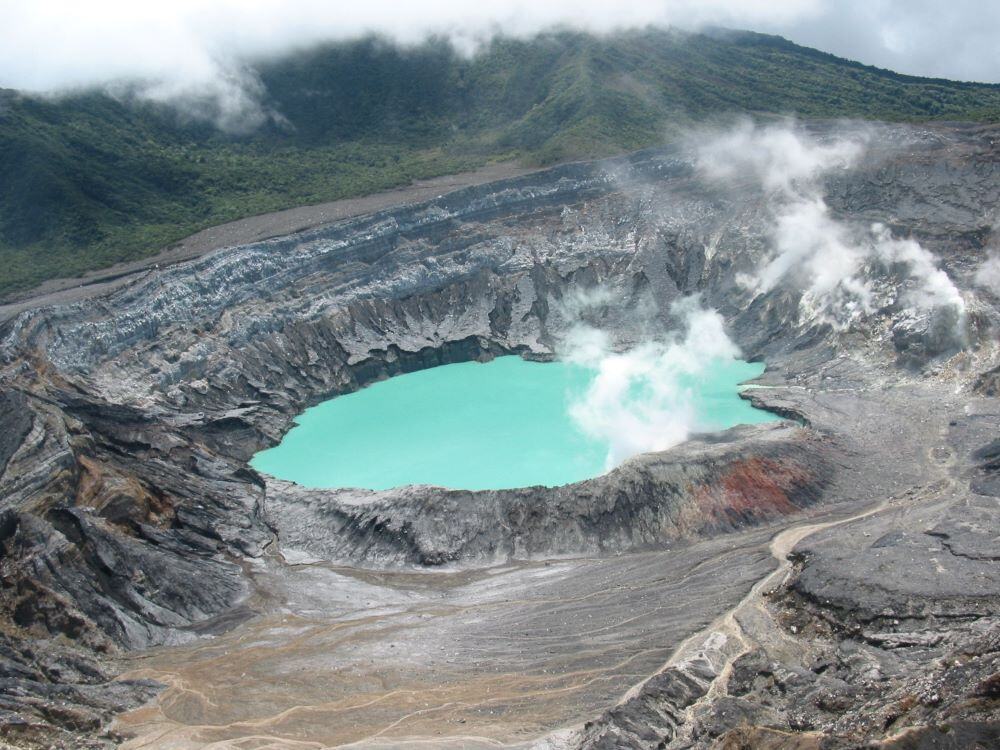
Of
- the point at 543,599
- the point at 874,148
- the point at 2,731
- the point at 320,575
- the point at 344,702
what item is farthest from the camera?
the point at 874,148

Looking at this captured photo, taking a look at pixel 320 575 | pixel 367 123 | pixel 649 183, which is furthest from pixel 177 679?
pixel 367 123

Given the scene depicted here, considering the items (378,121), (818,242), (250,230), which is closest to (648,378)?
(818,242)

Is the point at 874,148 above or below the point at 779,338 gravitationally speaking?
above

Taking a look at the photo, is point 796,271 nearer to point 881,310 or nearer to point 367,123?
point 881,310

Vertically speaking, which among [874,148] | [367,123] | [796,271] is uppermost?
[367,123]

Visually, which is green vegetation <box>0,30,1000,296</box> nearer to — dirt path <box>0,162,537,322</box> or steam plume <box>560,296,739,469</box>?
dirt path <box>0,162,537,322</box>

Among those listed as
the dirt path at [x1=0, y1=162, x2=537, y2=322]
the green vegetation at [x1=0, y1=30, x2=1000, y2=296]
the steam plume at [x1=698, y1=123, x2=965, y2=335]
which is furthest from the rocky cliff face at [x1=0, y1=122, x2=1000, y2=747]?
the green vegetation at [x1=0, y1=30, x2=1000, y2=296]

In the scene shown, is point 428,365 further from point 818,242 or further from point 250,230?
point 818,242

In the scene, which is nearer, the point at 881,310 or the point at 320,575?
the point at 320,575
